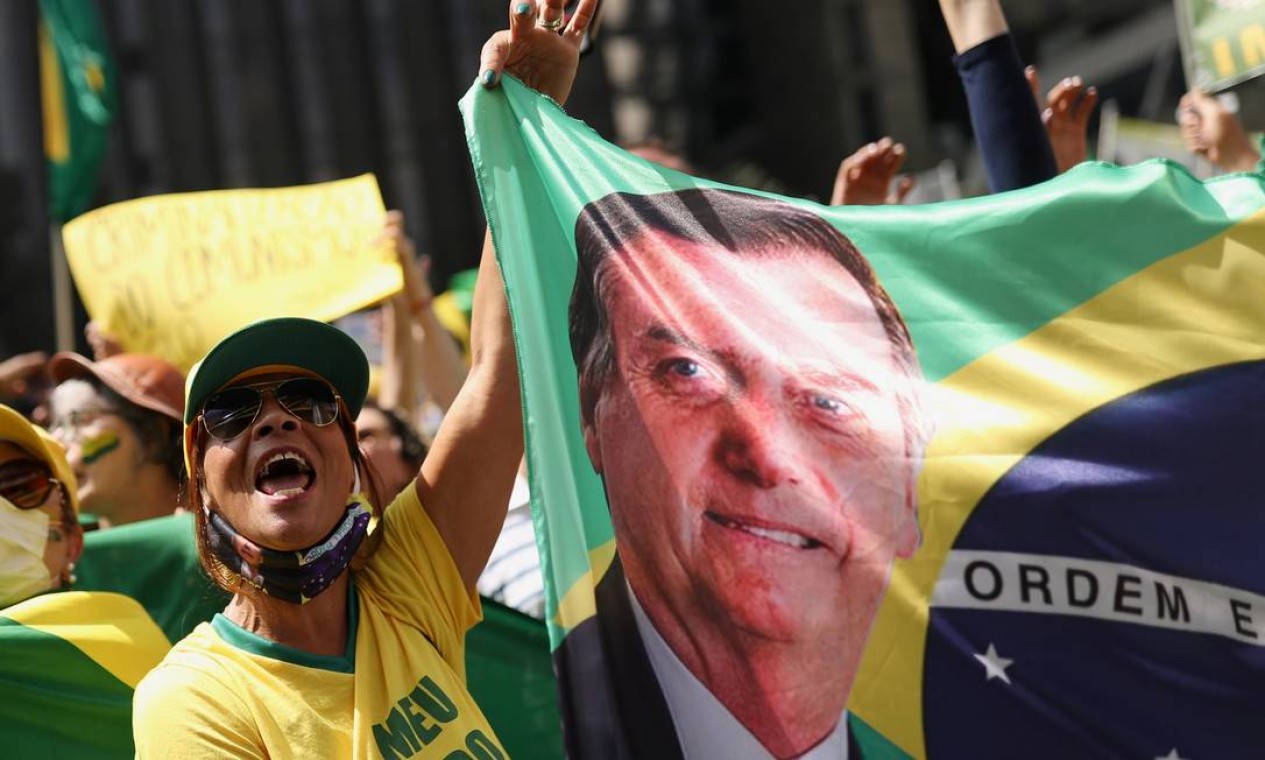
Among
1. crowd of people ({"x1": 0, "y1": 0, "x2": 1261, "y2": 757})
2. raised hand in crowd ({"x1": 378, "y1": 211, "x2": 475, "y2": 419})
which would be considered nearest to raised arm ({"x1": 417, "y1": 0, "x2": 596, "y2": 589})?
crowd of people ({"x1": 0, "y1": 0, "x2": 1261, "y2": 757})

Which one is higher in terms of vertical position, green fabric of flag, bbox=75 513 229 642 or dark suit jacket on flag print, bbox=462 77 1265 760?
dark suit jacket on flag print, bbox=462 77 1265 760

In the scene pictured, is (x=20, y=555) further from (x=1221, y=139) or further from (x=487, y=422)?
(x=1221, y=139)

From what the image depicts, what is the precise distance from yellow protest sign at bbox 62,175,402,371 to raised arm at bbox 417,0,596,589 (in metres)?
→ 2.90

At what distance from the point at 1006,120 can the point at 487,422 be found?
127cm

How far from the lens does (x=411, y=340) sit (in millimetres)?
5723

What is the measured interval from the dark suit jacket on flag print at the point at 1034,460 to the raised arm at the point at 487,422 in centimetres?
9

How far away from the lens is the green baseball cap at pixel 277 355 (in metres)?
2.61

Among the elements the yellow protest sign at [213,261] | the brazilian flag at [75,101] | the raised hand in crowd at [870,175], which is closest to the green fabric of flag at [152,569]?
the raised hand in crowd at [870,175]

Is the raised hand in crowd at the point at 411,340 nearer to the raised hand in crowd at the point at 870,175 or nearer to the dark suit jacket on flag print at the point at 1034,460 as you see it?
the raised hand in crowd at the point at 870,175

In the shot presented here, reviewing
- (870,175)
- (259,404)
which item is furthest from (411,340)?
(259,404)

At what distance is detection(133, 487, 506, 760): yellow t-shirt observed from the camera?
2.35m

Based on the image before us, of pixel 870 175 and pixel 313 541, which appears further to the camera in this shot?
pixel 870 175

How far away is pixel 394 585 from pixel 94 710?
0.70m

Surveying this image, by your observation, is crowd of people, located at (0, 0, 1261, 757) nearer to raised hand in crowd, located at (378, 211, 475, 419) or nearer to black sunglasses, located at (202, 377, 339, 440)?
black sunglasses, located at (202, 377, 339, 440)
